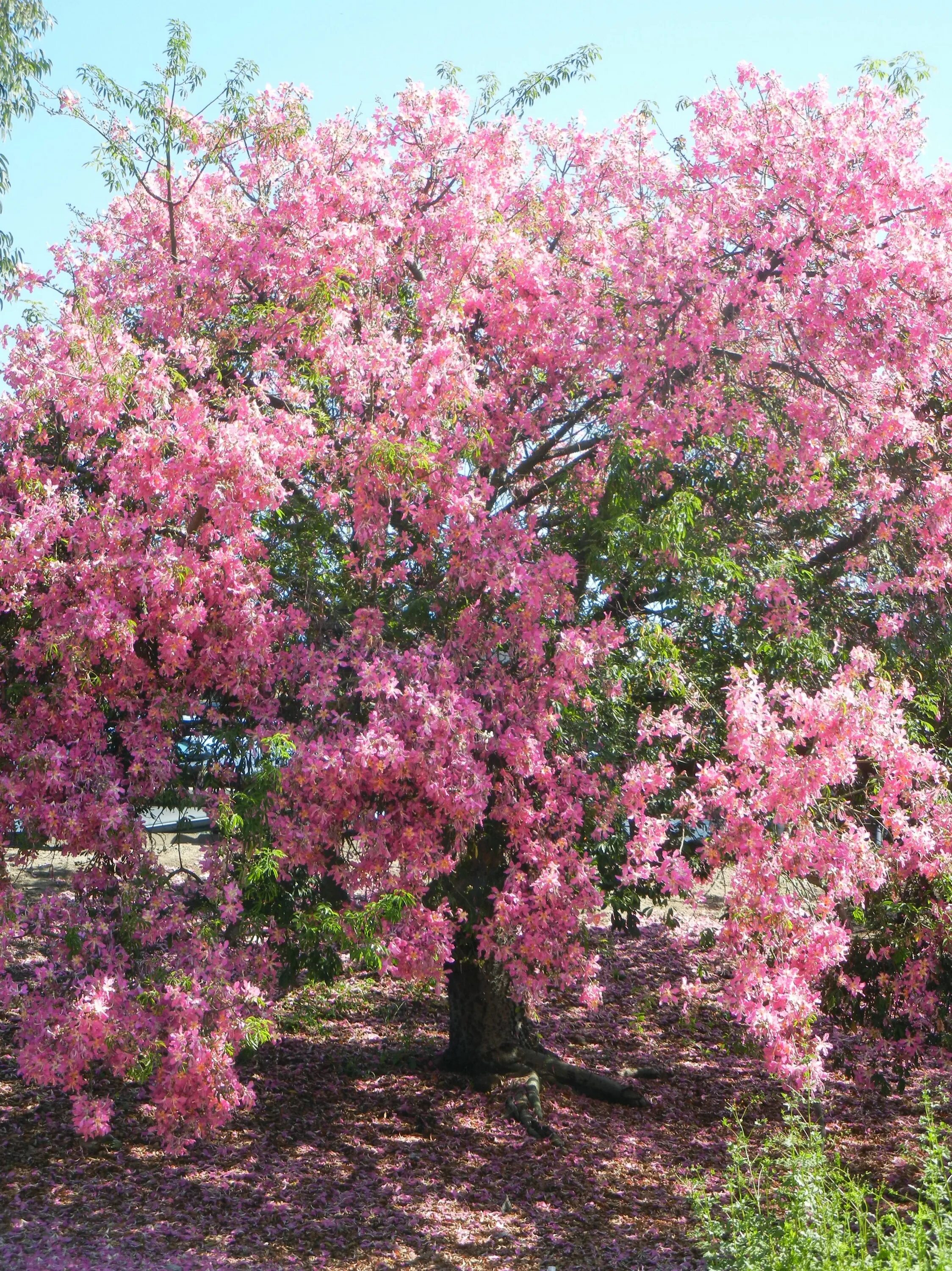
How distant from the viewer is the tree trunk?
10.4m

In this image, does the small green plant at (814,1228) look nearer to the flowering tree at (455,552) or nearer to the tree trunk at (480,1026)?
the flowering tree at (455,552)

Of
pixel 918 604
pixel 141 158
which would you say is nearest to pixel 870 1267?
pixel 918 604

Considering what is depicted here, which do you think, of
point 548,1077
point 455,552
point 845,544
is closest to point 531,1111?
point 548,1077

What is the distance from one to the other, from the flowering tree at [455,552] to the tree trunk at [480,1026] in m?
1.27

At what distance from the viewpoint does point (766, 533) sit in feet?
28.3

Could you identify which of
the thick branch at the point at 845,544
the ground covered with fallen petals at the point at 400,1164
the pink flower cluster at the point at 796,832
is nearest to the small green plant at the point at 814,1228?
the pink flower cluster at the point at 796,832

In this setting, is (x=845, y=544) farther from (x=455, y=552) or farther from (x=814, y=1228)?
(x=814, y=1228)

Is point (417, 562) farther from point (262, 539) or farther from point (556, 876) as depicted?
point (556, 876)

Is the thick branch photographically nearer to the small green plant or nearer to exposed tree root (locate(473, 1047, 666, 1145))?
the small green plant

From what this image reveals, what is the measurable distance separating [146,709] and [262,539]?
4.74 feet

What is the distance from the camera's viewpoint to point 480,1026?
10492 millimetres

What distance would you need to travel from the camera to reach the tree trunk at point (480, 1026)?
10375 millimetres

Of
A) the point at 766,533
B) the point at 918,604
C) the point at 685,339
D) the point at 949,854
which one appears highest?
the point at 685,339

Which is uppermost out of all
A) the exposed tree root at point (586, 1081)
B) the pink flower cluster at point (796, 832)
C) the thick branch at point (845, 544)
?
the thick branch at point (845, 544)
